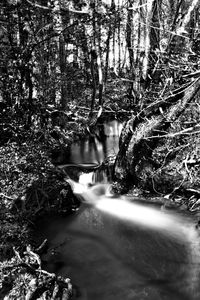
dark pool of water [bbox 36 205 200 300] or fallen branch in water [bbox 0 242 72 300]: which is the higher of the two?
fallen branch in water [bbox 0 242 72 300]

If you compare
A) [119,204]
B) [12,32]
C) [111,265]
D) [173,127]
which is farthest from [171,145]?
[12,32]

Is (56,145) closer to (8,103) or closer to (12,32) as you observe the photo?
(8,103)

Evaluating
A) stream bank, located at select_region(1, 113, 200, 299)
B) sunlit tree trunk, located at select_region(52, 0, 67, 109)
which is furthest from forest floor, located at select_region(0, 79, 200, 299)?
sunlit tree trunk, located at select_region(52, 0, 67, 109)

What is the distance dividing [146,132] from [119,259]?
13.3 feet

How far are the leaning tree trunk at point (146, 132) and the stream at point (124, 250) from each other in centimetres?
95

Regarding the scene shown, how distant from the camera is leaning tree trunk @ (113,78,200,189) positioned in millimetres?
8500

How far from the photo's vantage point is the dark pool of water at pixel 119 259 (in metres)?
5.14

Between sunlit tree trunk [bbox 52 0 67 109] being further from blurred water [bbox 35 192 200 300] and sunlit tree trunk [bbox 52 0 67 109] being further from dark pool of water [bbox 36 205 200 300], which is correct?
dark pool of water [bbox 36 205 200 300]

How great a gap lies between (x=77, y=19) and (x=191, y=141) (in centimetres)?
565

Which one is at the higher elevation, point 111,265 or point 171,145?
point 171,145

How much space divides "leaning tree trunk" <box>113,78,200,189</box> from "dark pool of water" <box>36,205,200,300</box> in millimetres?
1899

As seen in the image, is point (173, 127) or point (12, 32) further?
point (12, 32)

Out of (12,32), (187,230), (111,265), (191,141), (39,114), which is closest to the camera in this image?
(111,265)

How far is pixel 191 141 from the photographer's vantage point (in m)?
8.08
